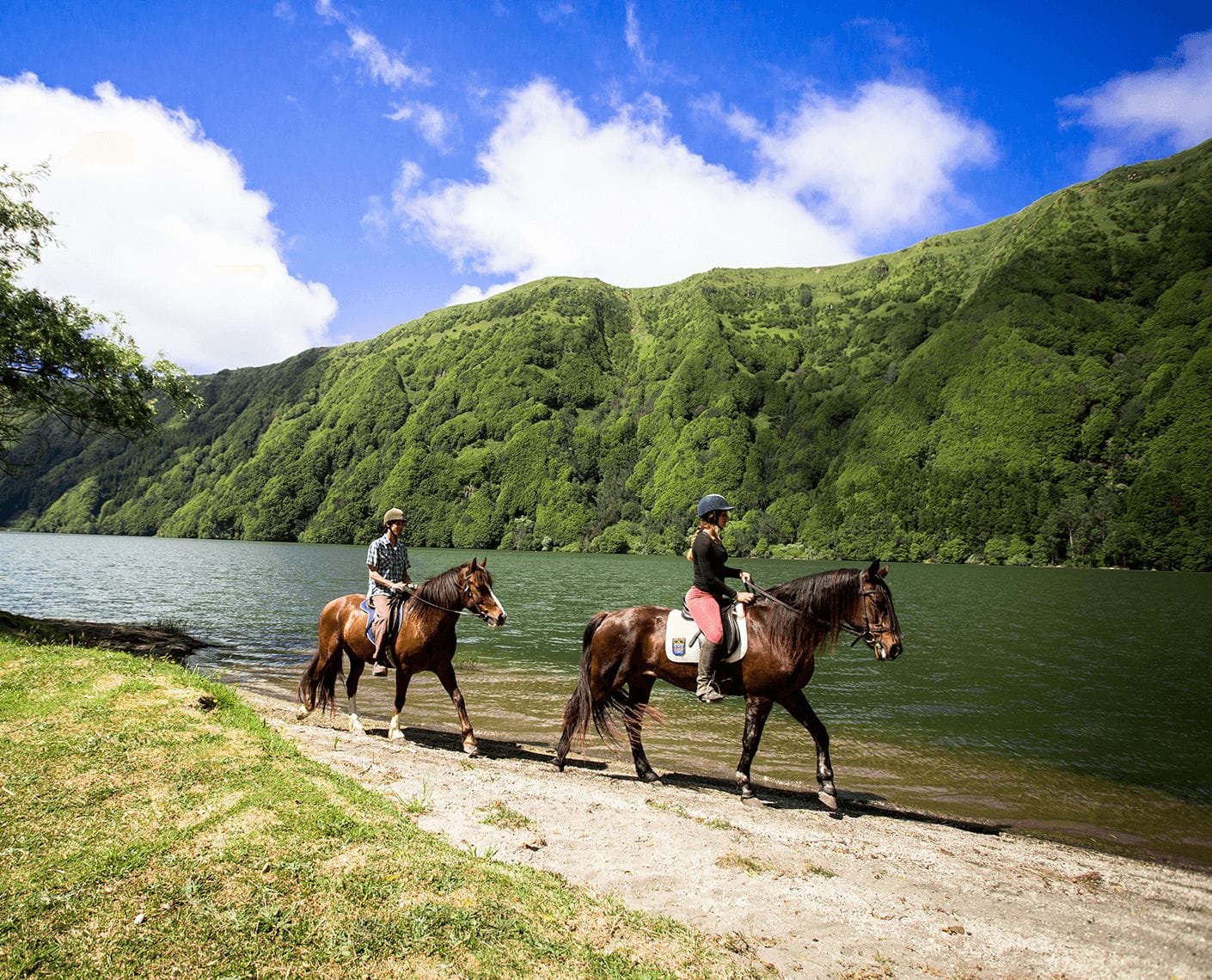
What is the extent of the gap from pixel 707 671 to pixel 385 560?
679 cm

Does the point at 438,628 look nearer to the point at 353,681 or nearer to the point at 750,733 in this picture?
the point at 353,681

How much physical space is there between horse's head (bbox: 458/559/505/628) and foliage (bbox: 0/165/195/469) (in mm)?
14536

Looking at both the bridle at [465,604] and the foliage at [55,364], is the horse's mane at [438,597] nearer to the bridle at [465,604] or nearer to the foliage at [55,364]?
the bridle at [465,604]

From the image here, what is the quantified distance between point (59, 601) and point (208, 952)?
4411 centimetres

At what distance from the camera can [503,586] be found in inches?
2402

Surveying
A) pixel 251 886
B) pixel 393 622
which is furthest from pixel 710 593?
pixel 251 886

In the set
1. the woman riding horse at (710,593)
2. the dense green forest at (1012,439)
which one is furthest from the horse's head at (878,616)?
the dense green forest at (1012,439)

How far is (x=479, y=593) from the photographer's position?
38.3 feet

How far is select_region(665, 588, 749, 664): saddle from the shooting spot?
10477 mm

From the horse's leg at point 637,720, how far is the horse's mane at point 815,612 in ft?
8.48

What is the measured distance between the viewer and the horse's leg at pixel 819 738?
33.1ft

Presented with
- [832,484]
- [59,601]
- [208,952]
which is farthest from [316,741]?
[832,484]

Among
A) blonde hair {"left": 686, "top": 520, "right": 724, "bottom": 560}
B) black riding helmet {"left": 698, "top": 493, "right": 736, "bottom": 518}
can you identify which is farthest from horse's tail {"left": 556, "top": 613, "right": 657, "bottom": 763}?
black riding helmet {"left": 698, "top": 493, "right": 736, "bottom": 518}

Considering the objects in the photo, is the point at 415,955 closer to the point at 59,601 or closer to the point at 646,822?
the point at 646,822
